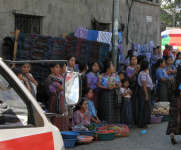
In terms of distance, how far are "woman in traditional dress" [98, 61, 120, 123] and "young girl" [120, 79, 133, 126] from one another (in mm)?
222

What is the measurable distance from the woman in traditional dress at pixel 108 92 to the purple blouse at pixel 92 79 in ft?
0.58

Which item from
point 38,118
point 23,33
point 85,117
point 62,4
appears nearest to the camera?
point 38,118

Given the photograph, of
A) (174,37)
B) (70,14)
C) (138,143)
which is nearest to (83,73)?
(138,143)

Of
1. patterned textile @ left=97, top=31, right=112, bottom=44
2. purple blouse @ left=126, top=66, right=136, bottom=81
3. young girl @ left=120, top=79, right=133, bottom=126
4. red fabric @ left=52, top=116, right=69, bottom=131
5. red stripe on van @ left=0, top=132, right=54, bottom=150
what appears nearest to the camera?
red stripe on van @ left=0, top=132, right=54, bottom=150

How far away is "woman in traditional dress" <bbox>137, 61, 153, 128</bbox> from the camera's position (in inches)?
391

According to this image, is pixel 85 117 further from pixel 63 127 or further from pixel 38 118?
pixel 38 118

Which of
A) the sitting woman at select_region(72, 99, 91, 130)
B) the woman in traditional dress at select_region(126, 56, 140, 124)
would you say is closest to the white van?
the sitting woman at select_region(72, 99, 91, 130)

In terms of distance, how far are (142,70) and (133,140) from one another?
6.97 ft

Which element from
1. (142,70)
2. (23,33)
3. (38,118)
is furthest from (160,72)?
(38,118)

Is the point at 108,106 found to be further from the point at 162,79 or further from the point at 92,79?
the point at 162,79

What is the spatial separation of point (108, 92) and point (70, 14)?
3.46 m

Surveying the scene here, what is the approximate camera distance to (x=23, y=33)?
9828 millimetres

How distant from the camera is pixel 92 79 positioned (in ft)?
32.4

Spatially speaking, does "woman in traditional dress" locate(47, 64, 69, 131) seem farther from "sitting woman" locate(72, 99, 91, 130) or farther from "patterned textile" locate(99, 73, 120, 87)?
"patterned textile" locate(99, 73, 120, 87)
